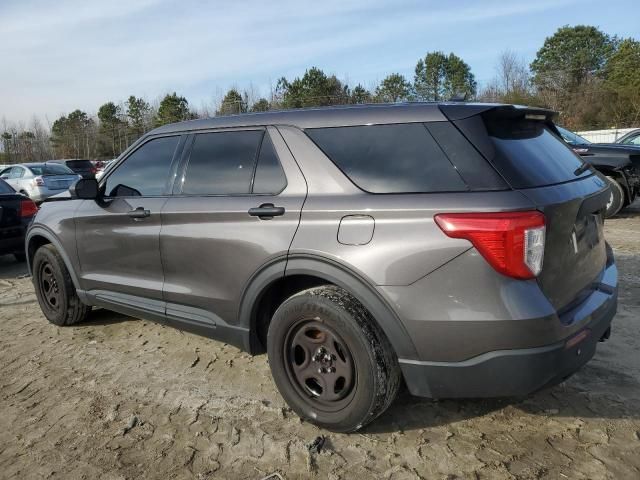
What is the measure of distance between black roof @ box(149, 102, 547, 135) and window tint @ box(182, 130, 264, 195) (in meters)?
0.09

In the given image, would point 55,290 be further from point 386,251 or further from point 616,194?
point 616,194

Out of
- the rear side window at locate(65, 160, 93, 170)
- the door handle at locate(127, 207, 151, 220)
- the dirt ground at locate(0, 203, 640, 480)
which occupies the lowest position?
the dirt ground at locate(0, 203, 640, 480)

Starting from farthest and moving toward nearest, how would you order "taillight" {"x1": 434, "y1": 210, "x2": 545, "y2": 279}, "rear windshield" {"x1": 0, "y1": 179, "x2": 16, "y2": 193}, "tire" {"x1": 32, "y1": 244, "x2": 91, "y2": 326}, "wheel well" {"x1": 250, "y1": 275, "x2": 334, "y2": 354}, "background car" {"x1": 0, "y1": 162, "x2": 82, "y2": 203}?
"background car" {"x1": 0, "y1": 162, "x2": 82, "y2": 203}, "rear windshield" {"x1": 0, "y1": 179, "x2": 16, "y2": 193}, "tire" {"x1": 32, "y1": 244, "x2": 91, "y2": 326}, "wheel well" {"x1": 250, "y1": 275, "x2": 334, "y2": 354}, "taillight" {"x1": 434, "y1": 210, "x2": 545, "y2": 279}

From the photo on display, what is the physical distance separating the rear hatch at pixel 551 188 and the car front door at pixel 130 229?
6.94 ft

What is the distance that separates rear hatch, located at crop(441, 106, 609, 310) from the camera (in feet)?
7.77

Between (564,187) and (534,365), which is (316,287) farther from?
(564,187)

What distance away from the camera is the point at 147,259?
3.66 meters

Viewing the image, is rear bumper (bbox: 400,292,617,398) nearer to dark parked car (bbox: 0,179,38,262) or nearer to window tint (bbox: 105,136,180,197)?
window tint (bbox: 105,136,180,197)

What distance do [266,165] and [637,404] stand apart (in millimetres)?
2535

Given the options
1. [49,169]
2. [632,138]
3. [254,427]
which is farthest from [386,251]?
[49,169]

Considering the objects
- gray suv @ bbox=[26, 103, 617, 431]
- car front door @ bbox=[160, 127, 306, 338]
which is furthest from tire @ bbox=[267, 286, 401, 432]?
car front door @ bbox=[160, 127, 306, 338]

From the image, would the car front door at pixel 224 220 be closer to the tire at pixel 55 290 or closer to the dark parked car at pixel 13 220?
the tire at pixel 55 290

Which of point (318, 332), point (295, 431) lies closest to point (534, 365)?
point (318, 332)

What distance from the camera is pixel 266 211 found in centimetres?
293
